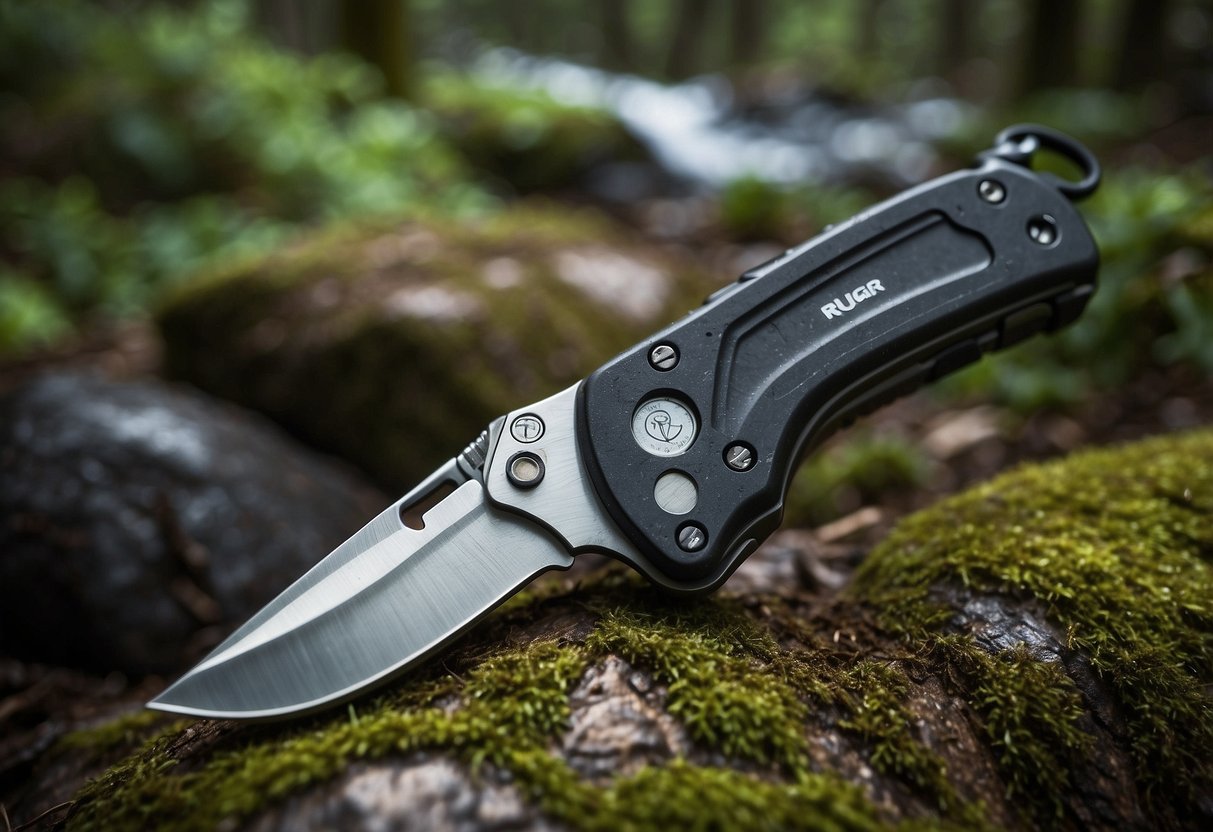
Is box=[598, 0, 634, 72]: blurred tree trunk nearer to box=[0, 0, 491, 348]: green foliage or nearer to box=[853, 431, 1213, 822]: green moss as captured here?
box=[0, 0, 491, 348]: green foliage

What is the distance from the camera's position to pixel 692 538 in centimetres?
A: 153

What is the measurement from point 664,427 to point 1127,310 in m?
3.00

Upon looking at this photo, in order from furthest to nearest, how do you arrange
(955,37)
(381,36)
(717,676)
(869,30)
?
(869,30), (955,37), (381,36), (717,676)

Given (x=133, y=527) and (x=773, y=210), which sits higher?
(x=133, y=527)

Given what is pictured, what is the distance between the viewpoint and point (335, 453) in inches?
142

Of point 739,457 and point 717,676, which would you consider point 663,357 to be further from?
point 717,676

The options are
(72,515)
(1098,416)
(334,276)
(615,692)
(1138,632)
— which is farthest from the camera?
(334,276)

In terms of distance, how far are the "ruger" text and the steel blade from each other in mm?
804

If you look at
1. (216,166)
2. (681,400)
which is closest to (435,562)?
(681,400)

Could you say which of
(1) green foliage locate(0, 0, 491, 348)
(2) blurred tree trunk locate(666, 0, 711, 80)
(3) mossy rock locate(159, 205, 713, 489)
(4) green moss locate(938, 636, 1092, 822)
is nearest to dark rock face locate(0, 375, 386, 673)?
(3) mossy rock locate(159, 205, 713, 489)

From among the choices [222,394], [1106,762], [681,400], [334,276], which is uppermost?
[334,276]

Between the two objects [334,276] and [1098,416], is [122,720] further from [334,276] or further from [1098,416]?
[1098,416]

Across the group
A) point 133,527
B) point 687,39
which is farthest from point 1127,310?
point 687,39

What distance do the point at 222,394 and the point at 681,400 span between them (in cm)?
305
